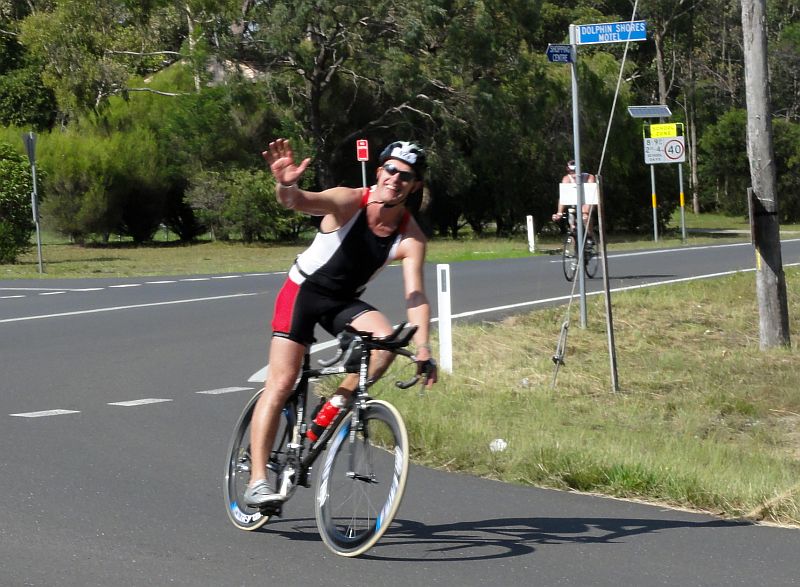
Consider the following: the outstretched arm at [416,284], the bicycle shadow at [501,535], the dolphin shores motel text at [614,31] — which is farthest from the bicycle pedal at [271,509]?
the dolphin shores motel text at [614,31]

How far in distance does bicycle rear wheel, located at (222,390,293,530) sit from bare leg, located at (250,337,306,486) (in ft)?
0.34

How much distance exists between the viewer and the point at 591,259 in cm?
2322

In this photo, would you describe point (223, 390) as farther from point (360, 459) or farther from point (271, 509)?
point (360, 459)

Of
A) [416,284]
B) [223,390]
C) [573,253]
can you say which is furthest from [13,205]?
[416,284]

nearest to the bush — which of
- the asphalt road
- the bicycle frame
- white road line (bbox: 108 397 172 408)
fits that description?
the asphalt road

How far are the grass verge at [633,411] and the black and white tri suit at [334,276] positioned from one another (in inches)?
86.3

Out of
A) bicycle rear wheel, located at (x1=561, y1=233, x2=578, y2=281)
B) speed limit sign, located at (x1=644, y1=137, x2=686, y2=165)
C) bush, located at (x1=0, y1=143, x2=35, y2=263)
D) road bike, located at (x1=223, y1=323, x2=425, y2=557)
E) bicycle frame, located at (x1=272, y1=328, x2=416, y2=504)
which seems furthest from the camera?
speed limit sign, located at (x1=644, y1=137, x2=686, y2=165)

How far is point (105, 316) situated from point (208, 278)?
25.2ft

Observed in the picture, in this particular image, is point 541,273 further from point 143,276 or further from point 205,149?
point 205,149

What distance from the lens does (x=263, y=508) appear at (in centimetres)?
628

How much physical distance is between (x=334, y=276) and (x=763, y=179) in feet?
→ 28.4

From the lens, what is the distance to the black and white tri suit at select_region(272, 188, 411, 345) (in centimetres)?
612

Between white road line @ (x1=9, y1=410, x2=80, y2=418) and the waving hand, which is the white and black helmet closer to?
the waving hand

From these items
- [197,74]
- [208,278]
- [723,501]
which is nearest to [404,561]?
[723,501]
